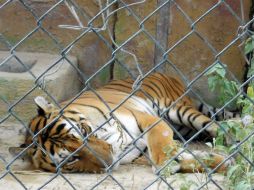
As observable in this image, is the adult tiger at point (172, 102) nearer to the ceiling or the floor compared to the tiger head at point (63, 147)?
nearer to the floor

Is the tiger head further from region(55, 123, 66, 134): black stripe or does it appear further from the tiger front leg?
the tiger front leg

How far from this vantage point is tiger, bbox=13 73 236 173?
4.85m

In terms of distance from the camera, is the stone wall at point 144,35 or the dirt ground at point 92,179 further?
the stone wall at point 144,35

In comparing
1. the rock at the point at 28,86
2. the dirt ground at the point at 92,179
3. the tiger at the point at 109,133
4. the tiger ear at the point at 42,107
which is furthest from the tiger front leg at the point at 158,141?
the rock at the point at 28,86

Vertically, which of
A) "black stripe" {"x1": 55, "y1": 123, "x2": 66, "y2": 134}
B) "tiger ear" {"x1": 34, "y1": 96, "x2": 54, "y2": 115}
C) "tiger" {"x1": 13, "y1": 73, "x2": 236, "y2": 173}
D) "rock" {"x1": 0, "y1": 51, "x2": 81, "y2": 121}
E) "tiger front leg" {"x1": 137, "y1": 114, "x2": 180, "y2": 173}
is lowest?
"tiger front leg" {"x1": 137, "y1": 114, "x2": 180, "y2": 173}

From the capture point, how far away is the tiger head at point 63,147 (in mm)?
4863

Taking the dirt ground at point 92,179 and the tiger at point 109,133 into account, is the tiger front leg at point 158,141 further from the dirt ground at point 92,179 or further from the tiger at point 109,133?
the dirt ground at point 92,179

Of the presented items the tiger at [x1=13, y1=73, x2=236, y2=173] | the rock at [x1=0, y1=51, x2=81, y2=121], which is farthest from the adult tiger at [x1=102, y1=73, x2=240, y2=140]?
the rock at [x1=0, y1=51, x2=81, y2=121]

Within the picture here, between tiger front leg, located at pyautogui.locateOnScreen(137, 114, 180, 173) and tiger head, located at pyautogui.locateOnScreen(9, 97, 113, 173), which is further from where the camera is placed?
tiger front leg, located at pyautogui.locateOnScreen(137, 114, 180, 173)

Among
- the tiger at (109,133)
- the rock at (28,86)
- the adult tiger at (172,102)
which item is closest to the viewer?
the tiger at (109,133)

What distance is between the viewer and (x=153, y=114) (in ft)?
19.8

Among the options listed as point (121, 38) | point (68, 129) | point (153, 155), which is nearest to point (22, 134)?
point (68, 129)

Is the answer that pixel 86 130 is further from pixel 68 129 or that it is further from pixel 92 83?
pixel 92 83

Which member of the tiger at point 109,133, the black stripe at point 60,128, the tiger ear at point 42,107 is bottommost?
the tiger at point 109,133
